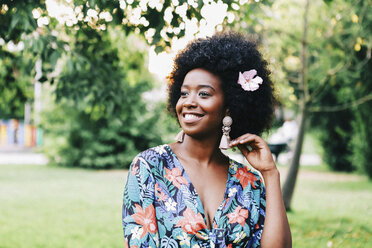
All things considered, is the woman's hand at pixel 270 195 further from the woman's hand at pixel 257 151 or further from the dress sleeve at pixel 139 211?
the dress sleeve at pixel 139 211

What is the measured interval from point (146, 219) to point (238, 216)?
48 centimetres

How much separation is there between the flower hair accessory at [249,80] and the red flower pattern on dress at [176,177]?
58 centimetres

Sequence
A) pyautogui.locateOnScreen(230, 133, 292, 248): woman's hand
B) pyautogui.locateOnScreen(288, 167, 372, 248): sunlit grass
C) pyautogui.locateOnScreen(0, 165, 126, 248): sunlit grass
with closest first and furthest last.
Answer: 1. pyautogui.locateOnScreen(230, 133, 292, 248): woman's hand
2. pyautogui.locateOnScreen(0, 165, 126, 248): sunlit grass
3. pyautogui.locateOnScreen(288, 167, 372, 248): sunlit grass

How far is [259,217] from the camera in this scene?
7.30ft

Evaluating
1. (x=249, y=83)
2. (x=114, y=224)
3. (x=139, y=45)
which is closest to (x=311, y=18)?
(x=139, y=45)

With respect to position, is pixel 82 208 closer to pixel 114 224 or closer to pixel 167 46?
pixel 114 224

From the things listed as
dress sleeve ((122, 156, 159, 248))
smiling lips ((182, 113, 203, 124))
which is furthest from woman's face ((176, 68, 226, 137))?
dress sleeve ((122, 156, 159, 248))

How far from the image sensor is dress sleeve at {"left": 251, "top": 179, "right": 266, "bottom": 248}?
7.17ft

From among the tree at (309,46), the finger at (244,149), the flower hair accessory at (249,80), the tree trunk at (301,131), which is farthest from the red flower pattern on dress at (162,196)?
the tree trunk at (301,131)

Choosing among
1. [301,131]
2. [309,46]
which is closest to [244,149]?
[301,131]

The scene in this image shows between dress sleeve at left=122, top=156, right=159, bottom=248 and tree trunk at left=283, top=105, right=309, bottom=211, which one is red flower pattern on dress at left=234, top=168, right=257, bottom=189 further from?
tree trunk at left=283, top=105, right=309, bottom=211

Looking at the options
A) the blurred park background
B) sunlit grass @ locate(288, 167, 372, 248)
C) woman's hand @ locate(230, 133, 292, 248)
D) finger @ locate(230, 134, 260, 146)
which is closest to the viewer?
woman's hand @ locate(230, 133, 292, 248)

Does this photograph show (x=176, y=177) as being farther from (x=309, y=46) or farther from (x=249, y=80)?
(x=309, y=46)

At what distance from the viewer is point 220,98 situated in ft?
7.47
